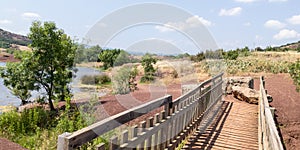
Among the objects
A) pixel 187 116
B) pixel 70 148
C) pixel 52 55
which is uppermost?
pixel 52 55

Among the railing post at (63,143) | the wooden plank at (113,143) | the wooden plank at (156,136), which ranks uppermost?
the railing post at (63,143)

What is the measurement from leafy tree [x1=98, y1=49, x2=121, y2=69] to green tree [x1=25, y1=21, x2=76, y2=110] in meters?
1.66

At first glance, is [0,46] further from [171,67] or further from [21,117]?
[21,117]

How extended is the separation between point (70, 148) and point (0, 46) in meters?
45.2

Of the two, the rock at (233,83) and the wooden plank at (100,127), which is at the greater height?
the wooden plank at (100,127)

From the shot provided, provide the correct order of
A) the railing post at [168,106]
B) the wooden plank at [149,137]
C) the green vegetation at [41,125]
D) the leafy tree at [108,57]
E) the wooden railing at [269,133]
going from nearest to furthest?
the wooden railing at [269,133], the wooden plank at [149,137], the railing post at [168,106], the green vegetation at [41,125], the leafy tree at [108,57]

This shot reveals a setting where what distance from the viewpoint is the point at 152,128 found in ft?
10.8

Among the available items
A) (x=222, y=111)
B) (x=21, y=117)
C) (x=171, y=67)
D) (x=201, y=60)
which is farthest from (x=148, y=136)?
(x=201, y=60)

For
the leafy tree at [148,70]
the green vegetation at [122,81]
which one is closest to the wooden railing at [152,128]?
the green vegetation at [122,81]

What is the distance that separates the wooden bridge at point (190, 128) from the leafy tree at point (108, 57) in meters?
6.47

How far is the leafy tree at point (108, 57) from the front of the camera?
1364cm

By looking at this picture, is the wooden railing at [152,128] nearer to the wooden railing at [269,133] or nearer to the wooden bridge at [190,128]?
the wooden bridge at [190,128]

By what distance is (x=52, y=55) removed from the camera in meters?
11.5

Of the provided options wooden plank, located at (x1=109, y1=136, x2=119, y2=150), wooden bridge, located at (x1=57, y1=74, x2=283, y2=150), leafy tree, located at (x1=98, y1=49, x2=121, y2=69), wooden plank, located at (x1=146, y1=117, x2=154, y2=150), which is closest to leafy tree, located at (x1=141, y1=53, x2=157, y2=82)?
leafy tree, located at (x1=98, y1=49, x2=121, y2=69)
